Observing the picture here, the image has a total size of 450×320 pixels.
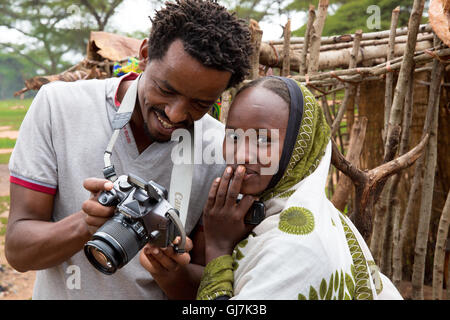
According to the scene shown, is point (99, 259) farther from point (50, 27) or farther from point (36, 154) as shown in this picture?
point (50, 27)

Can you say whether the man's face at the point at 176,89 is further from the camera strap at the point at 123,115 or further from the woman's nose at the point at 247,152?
the woman's nose at the point at 247,152

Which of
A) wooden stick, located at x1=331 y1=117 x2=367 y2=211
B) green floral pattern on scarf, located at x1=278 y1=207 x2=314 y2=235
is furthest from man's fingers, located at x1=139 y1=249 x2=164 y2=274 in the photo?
wooden stick, located at x1=331 y1=117 x2=367 y2=211

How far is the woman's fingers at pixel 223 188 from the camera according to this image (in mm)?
1456

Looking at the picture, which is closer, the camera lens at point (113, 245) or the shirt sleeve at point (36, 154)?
the camera lens at point (113, 245)

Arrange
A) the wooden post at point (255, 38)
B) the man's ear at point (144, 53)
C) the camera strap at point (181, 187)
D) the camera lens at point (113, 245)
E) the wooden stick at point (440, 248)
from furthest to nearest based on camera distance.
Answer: the wooden stick at point (440, 248), the wooden post at point (255, 38), the man's ear at point (144, 53), the camera strap at point (181, 187), the camera lens at point (113, 245)

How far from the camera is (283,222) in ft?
4.45

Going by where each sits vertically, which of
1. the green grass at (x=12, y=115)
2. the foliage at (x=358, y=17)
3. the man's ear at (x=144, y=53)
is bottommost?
the green grass at (x=12, y=115)

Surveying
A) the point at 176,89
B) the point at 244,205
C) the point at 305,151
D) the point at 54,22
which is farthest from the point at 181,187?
the point at 54,22

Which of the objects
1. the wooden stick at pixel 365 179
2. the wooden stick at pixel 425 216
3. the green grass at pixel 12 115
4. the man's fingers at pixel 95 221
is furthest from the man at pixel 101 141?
the green grass at pixel 12 115

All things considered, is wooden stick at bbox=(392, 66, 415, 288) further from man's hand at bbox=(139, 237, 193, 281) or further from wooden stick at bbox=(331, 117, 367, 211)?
man's hand at bbox=(139, 237, 193, 281)

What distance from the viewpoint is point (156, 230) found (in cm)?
134

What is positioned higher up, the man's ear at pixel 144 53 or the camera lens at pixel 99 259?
the man's ear at pixel 144 53

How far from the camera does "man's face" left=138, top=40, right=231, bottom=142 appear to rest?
4.73ft
